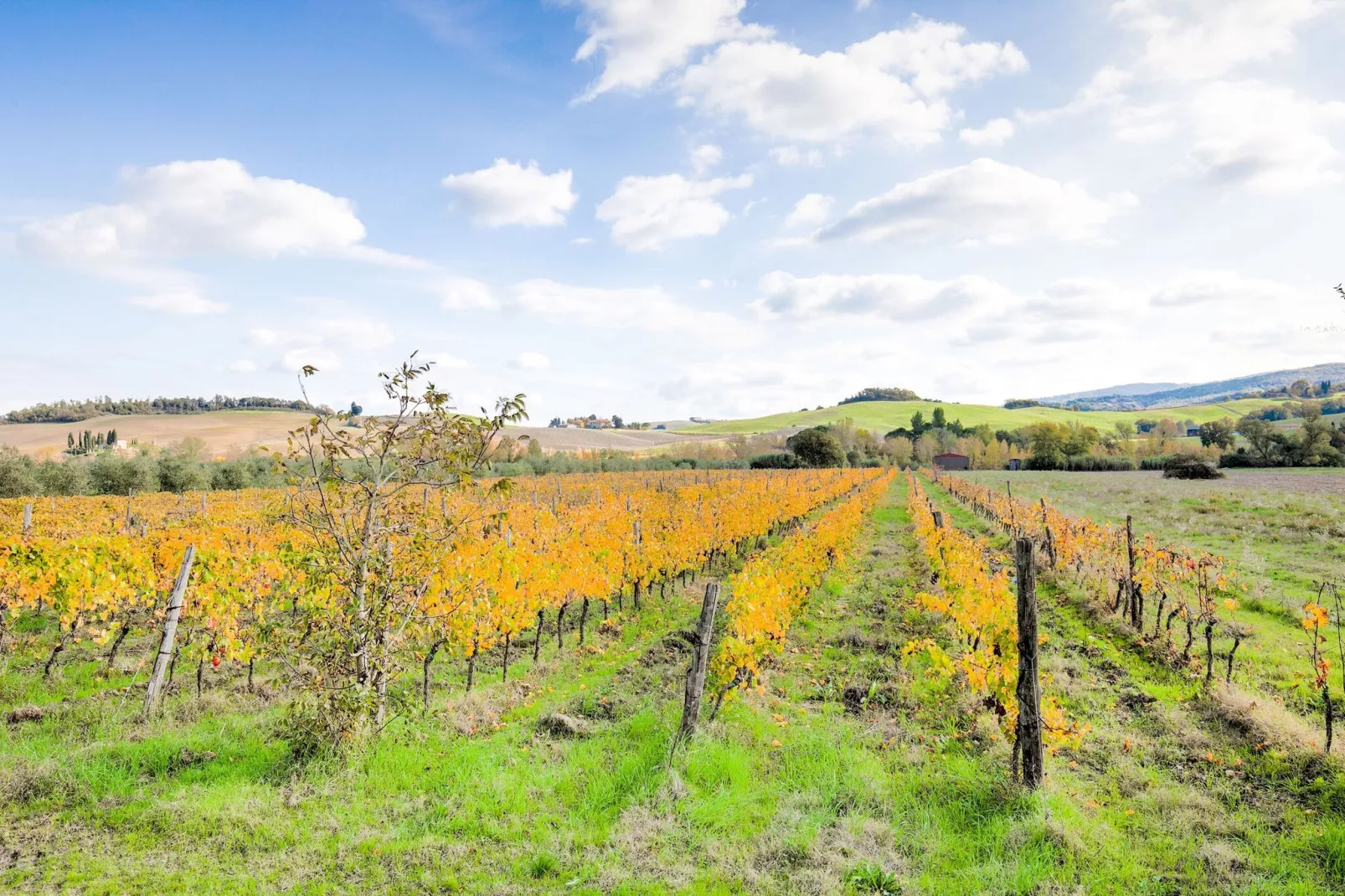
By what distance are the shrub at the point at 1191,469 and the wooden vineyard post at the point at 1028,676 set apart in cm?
5617

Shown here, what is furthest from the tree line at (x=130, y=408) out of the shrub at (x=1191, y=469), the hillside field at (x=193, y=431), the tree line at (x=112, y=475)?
the shrub at (x=1191, y=469)

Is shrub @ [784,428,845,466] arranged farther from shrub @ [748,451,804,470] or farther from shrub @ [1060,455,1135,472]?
shrub @ [1060,455,1135,472]

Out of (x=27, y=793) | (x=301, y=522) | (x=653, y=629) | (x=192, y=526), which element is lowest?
(x=653, y=629)

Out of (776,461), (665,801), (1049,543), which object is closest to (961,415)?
(776,461)

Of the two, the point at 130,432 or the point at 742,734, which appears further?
the point at 130,432

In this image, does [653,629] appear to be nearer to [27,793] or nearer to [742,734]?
[742,734]

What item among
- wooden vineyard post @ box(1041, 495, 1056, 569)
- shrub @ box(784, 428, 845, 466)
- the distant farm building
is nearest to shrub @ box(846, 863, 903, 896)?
wooden vineyard post @ box(1041, 495, 1056, 569)

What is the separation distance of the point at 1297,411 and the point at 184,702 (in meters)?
160

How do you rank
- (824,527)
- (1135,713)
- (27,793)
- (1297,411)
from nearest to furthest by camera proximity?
(27,793)
(1135,713)
(824,527)
(1297,411)

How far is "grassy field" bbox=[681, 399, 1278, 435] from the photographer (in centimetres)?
13289

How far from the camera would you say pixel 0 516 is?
18.1 meters

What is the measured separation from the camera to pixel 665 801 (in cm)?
548

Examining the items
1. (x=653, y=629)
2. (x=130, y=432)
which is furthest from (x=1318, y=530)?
(x=130, y=432)

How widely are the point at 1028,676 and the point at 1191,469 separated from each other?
57682 millimetres
